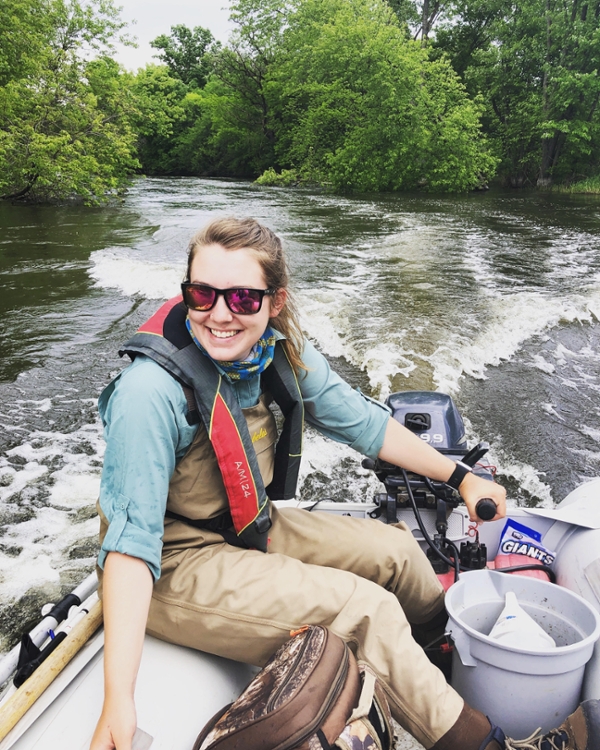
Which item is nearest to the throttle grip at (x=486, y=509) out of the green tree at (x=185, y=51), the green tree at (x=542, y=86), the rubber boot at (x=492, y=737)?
the rubber boot at (x=492, y=737)

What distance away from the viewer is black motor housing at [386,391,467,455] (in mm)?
2152

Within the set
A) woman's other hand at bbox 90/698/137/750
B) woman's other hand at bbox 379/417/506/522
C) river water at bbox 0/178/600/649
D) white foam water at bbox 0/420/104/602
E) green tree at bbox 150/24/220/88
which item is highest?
green tree at bbox 150/24/220/88

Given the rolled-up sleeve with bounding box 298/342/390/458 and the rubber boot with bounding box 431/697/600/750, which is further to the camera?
the rolled-up sleeve with bounding box 298/342/390/458

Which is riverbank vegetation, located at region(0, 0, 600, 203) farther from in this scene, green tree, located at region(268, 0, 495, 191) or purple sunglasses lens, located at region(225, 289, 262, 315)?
purple sunglasses lens, located at region(225, 289, 262, 315)

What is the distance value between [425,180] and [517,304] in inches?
625

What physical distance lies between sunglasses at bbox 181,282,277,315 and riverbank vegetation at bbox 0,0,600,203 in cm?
1218

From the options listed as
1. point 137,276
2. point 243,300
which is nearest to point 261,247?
point 243,300

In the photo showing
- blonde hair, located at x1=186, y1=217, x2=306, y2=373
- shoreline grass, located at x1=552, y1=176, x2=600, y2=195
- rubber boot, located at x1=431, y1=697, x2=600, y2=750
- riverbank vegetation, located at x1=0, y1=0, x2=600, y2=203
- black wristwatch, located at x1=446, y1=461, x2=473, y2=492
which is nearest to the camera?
rubber boot, located at x1=431, y1=697, x2=600, y2=750

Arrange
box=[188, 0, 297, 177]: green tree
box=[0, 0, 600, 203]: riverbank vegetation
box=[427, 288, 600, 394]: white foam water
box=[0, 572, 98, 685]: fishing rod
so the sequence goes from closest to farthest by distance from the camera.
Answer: box=[0, 572, 98, 685]: fishing rod
box=[427, 288, 600, 394]: white foam water
box=[0, 0, 600, 203]: riverbank vegetation
box=[188, 0, 297, 177]: green tree

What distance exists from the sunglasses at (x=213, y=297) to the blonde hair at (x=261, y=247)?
0.29 feet

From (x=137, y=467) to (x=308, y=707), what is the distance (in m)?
0.58

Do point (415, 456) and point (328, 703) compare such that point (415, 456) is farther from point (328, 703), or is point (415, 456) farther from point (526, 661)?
point (328, 703)

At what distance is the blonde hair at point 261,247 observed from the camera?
151 centimetres

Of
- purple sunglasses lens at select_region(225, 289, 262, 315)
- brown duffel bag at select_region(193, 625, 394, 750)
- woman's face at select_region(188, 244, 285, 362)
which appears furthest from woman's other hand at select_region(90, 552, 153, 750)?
purple sunglasses lens at select_region(225, 289, 262, 315)
